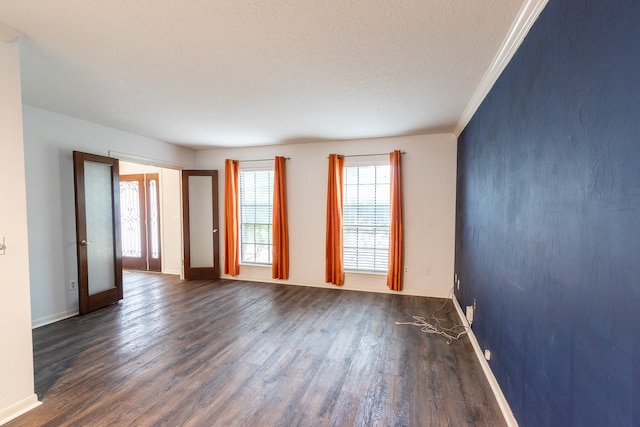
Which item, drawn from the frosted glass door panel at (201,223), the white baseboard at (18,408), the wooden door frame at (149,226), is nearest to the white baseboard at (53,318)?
the white baseboard at (18,408)

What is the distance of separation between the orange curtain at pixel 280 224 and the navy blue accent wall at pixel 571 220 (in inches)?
135

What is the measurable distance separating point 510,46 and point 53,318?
5.23 metres

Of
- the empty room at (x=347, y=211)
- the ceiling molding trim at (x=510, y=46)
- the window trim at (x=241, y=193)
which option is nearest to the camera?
the empty room at (x=347, y=211)

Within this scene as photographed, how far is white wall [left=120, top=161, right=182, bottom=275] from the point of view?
18.6 feet

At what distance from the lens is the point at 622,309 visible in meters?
0.87

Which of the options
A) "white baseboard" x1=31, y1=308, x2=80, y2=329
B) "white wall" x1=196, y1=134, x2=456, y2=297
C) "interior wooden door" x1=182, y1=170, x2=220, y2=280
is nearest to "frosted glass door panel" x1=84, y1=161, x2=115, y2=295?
"white baseboard" x1=31, y1=308, x2=80, y2=329

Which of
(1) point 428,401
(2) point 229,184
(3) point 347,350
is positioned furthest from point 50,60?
(1) point 428,401

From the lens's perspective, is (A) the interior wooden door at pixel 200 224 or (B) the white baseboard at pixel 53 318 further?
(A) the interior wooden door at pixel 200 224

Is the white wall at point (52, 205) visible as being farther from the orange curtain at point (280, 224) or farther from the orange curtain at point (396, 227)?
the orange curtain at point (396, 227)

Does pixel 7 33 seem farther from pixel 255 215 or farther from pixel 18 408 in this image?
pixel 255 215

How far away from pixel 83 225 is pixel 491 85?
4777 mm

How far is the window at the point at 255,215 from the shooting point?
5.19 meters

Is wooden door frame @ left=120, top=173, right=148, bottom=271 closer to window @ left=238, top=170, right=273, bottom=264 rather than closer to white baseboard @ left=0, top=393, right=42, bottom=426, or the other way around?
window @ left=238, top=170, right=273, bottom=264

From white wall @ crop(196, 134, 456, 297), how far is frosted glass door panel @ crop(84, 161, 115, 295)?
2.58m
